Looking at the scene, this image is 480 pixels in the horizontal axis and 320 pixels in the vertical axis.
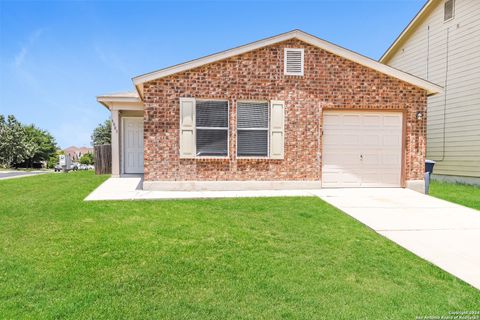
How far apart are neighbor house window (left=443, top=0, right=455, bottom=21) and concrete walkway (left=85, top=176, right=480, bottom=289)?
8.88m

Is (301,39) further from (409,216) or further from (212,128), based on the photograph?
(409,216)

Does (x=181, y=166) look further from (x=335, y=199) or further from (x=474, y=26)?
(x=474, y=26)

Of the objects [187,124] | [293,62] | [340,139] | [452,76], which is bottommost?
[340,139]

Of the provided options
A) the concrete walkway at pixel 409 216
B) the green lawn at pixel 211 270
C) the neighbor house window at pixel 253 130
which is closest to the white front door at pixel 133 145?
the concrete walkway at pixel 409 216

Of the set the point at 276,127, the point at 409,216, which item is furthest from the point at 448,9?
the point at 409,216

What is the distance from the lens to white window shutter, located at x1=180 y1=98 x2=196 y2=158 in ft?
27.9

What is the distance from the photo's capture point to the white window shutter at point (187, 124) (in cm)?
850

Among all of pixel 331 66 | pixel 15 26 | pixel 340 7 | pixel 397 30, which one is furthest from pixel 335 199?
pixel 15 26

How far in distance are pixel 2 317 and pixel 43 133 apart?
58805 millimetres

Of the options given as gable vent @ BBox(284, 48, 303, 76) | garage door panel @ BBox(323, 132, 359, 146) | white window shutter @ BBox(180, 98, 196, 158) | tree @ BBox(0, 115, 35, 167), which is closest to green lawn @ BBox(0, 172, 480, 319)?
white window shutter @ BBox(180, 98, 196, 158)

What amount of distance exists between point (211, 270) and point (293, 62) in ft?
23.1

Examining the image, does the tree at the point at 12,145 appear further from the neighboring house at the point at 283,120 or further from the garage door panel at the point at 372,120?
the garage door panel at the point at 372,120

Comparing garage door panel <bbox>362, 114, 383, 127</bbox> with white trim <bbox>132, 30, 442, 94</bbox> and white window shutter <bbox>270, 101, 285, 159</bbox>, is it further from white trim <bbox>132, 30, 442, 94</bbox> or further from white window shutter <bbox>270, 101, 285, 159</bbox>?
white window shutter <bbox>270, 101, 285, 159</bbox>

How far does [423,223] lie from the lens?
5613 mm
